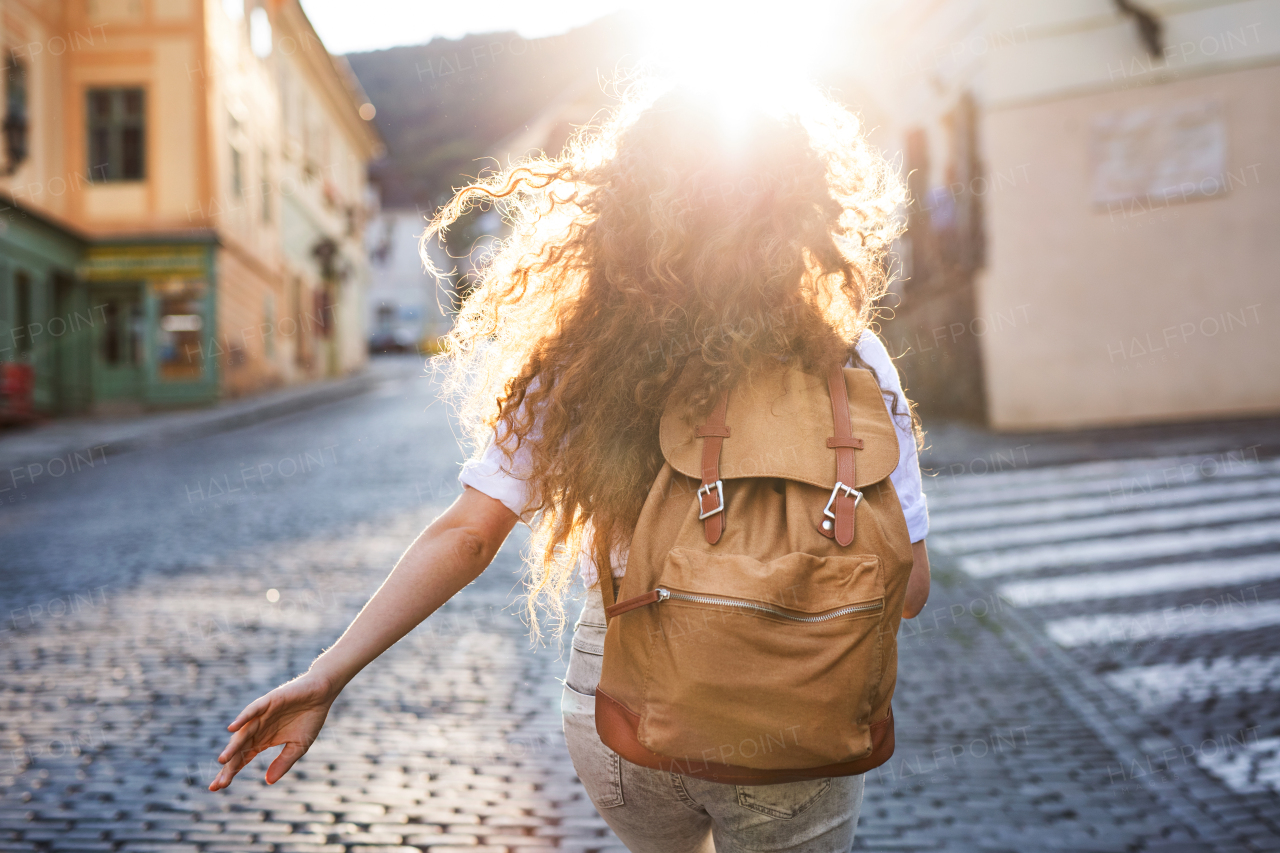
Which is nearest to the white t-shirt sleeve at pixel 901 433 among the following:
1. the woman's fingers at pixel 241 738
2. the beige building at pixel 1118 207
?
the woman's fingers at pixel 241 738

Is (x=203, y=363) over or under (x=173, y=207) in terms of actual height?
under

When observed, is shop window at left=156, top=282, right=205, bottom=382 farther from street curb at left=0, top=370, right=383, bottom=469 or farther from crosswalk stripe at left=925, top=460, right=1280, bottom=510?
crosswalk stripe at left=925, top=460, right=1280, bottom=510

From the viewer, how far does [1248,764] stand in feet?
12.9

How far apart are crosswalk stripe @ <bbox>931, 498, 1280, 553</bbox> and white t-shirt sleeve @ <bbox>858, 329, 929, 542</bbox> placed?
654cm

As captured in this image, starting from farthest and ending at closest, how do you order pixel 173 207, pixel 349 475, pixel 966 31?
pixel 173 207
pixel 966 31
pixel 349 475

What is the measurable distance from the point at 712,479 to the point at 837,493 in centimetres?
15

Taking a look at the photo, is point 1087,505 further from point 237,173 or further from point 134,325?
point 237,173

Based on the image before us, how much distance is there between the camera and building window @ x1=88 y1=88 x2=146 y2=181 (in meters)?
21.7

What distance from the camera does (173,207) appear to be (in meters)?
21.8

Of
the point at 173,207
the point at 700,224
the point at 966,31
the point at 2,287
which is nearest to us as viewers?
the point at 700,224

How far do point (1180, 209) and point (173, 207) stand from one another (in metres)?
17.3

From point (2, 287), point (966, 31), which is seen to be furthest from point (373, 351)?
point (966, 31)

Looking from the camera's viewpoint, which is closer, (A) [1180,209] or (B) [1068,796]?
(B) [1068,796]

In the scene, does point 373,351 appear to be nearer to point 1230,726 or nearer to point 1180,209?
point 1180,209
